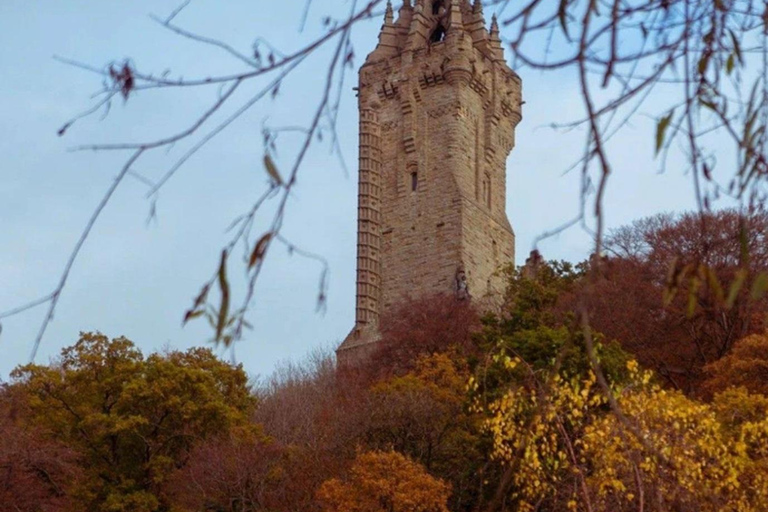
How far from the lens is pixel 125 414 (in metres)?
29.2

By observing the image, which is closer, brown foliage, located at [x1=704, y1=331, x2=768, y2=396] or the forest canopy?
the forest canopy

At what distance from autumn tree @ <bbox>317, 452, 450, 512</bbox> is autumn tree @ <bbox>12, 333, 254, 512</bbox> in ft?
18.1

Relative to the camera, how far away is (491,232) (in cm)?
5012

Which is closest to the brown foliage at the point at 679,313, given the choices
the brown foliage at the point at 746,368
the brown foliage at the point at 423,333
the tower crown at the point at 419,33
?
the brown foliage at the point at 746,368

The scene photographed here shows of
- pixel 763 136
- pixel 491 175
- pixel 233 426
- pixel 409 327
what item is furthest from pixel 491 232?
pixel 763 136

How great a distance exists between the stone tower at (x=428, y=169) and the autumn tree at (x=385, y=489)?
22.9 m

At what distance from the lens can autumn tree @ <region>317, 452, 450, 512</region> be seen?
72.3 feet

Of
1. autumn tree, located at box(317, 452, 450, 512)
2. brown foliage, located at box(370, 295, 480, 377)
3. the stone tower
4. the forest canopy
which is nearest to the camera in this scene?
the forest canopy

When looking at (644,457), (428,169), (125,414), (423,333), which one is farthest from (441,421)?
(428,169)

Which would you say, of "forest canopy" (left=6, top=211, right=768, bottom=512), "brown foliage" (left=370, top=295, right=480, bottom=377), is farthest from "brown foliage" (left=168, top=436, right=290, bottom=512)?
"brown foliage" (left=370, top=295, right=480, bottom=377)

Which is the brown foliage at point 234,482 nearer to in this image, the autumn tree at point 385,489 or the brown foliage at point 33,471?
the brown foliage at point 33,471

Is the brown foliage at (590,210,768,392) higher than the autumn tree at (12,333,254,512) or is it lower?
higher

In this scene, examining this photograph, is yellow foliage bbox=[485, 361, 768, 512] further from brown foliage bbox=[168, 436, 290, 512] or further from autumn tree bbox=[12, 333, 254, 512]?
autumn tree bbox=[12, 333, 254, 512]

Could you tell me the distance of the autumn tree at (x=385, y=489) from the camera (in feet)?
72.3
